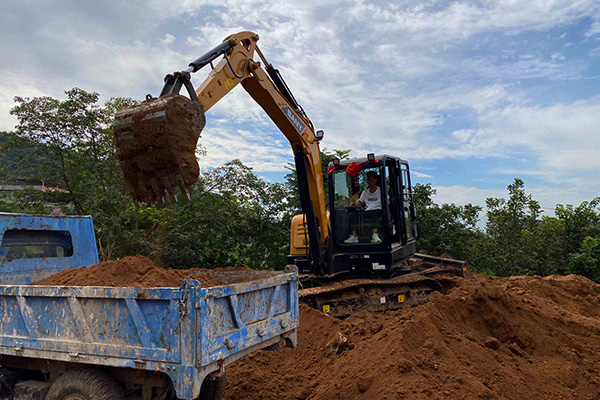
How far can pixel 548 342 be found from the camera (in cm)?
582

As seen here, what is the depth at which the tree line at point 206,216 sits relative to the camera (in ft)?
42.4

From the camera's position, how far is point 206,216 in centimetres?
1370

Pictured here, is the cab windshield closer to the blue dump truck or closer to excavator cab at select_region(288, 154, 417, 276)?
excavator cab at select_region(288, 154, 417, 276)

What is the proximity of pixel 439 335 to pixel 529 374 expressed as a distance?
1.00m

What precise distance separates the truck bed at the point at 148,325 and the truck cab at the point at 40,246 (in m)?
1.48

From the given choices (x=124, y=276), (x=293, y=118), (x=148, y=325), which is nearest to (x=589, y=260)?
(x=293, y=118)

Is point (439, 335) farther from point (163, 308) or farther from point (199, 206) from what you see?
point (199, 206)

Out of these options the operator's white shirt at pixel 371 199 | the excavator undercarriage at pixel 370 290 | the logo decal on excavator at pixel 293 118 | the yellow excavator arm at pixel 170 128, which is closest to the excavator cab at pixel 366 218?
the operator's white shirt at pixel 371 199

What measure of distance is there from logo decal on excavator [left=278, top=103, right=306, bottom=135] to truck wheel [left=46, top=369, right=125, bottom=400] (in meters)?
4.82

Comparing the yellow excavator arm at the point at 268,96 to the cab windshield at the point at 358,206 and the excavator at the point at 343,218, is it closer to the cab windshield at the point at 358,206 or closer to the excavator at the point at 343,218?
the excavator at the point at 343,218

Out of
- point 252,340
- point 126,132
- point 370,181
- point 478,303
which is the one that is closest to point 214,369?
point 252,340

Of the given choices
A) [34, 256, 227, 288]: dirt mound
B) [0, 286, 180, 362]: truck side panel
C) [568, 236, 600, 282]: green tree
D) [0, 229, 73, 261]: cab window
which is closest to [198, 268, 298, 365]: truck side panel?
[0, 286, 180, 362]: truck side panel

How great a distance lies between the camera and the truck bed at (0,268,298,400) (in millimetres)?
3209

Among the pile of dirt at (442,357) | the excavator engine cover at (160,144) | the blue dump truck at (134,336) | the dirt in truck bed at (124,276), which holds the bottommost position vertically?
the pile of dirt at (442,357)
